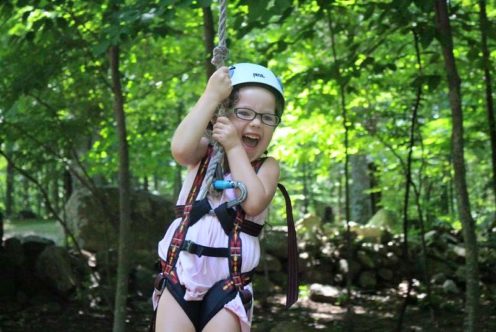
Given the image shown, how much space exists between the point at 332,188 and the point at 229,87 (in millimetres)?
20093

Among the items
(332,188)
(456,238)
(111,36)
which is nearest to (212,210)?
(111,36)

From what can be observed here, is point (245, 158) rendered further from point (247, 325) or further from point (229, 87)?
point (247, 325)

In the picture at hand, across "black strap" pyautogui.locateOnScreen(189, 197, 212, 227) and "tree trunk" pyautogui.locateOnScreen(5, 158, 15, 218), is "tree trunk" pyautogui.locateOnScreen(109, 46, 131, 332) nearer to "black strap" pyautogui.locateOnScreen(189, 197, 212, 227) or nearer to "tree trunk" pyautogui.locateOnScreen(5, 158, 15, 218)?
"black strap" pyautogui.locateOnScreen(189, 197, 212, 227)

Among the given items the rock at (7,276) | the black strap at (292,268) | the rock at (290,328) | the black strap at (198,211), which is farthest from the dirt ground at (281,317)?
the black strap at (198,211)

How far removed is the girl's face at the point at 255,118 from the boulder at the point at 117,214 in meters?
6.09

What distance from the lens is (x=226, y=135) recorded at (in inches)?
70.2

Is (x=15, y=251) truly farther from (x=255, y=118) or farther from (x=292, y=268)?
(x=255, y=118)

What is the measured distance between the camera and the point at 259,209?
5.75 feet

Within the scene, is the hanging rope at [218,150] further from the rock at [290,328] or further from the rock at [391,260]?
the rock at [391,260]

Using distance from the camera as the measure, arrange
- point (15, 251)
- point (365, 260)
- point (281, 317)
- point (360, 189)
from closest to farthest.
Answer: point (281, 317) → point (15, 251) → point (365, 260) → point (360, 189)

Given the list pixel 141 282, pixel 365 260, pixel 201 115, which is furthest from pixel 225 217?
pixel 365 260

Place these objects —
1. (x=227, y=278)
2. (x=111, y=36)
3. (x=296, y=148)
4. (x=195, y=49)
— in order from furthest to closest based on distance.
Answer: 1. (x=296, y=148)
2. (x=195, y=49)
3. (x=111, y=36)
4. (x=227, y=278)

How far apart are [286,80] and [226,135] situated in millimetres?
3069

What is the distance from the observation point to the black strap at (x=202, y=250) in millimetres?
1711
